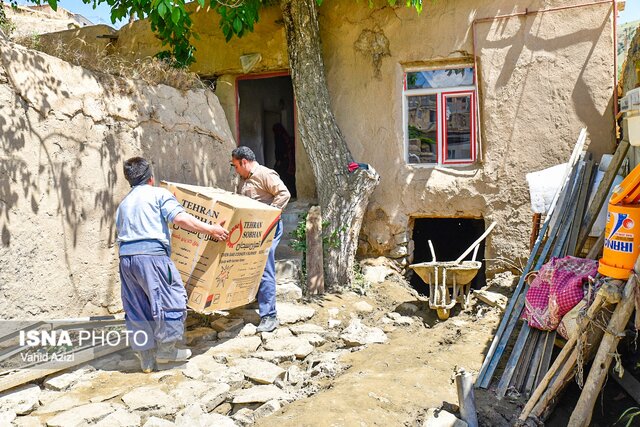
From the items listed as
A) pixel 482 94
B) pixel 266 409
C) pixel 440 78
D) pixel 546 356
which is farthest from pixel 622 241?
pixel 440 78

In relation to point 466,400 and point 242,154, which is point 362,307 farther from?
point 466,400

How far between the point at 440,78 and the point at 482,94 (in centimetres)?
63

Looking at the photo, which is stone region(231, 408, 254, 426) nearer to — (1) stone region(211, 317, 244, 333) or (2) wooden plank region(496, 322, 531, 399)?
(1) stone region(211, 317, 244, 333)

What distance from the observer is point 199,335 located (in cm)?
535

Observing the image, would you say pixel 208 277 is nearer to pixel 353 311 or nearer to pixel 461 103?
pixel 353 311

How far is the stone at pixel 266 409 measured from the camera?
150 inches

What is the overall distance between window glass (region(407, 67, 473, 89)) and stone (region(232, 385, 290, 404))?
496cm

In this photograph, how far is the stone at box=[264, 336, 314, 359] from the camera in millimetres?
5077

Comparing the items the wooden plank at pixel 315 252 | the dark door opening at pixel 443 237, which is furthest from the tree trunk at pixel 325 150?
the dark door opening at pixel 443 237

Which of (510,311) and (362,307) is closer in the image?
(510,311)

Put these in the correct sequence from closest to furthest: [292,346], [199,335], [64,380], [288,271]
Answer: [64,380] → [292,346] → [199,335] → [288,271]

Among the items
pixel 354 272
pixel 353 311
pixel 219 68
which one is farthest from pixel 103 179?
pixel 219 68

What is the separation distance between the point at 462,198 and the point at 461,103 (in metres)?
1.28

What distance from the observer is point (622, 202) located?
3518 mm
